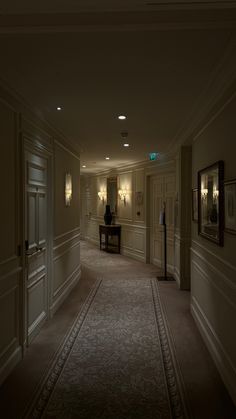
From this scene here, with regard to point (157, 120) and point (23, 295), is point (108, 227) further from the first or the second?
point (23, 295)

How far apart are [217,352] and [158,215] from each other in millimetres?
4863

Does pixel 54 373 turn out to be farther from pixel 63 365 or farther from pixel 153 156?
pixel 153 156

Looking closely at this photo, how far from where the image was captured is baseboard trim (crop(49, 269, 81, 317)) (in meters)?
4.15

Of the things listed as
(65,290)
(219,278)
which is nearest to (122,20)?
(219,278)

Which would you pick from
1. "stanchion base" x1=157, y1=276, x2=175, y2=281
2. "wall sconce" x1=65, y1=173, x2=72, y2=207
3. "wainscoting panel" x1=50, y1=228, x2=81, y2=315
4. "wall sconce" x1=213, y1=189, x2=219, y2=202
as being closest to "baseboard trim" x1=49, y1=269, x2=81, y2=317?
"wainscoting panel" x1=50, y1=228, x2=81, y2=315

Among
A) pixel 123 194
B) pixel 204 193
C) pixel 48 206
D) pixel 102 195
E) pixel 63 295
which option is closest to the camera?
pixel 204 193

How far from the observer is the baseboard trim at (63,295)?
4153 mm

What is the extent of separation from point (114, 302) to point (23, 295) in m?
2.00

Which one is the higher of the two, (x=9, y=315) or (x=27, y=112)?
(x=27, y=112)

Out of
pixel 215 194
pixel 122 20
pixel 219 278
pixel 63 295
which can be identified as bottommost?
pixel 63 295

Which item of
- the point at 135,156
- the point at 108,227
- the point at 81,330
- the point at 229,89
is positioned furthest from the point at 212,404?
the point at 108,227

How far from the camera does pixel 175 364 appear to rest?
113 inches

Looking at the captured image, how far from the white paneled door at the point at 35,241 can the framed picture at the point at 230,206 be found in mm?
1933

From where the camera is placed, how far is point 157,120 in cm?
405
